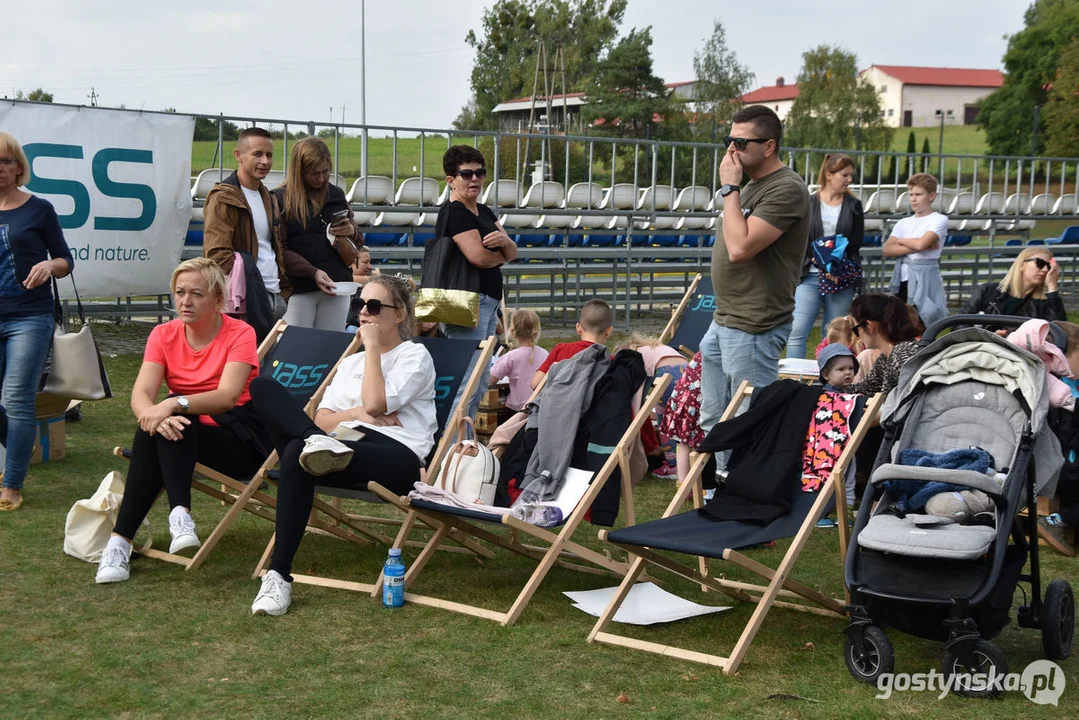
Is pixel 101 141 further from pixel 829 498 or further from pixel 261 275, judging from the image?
pixel 829 498

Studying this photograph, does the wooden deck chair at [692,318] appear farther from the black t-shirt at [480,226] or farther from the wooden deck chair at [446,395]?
the wooden deck chair at [446,395]

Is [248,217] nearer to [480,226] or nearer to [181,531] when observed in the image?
[480,226]

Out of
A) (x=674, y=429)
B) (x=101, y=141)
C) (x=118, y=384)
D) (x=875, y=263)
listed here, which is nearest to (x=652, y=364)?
(x=674, y=429)

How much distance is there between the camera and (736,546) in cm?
396

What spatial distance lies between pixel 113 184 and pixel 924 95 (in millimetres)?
119803

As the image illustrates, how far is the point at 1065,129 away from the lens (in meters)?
49.8

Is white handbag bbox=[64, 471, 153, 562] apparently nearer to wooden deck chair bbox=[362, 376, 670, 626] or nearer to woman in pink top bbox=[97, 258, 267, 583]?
woman in pink top bbox=[97, 258, 267, 583]

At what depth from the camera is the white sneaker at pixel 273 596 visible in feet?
14.1

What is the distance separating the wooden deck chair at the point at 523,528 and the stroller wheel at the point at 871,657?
1.06 m

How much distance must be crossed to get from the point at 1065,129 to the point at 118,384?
48.5 meters

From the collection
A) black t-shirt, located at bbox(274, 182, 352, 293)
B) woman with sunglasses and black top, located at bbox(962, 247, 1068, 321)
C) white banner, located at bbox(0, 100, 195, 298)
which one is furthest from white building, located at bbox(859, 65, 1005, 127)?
black t-shirt, located at bbox(274, 182, 352, 293)

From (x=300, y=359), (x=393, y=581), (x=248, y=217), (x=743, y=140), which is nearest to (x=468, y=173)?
(x=248, y=217)

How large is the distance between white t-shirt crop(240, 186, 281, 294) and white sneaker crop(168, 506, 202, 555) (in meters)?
2.06

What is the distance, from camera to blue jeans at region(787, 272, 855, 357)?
817cm
